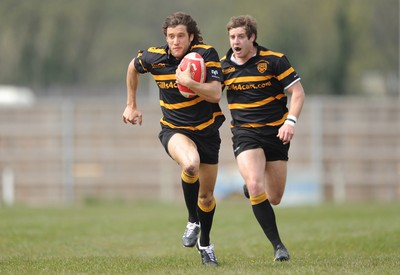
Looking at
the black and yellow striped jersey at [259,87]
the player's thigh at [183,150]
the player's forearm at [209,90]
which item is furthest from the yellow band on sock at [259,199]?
the player's forearm at [209,90]

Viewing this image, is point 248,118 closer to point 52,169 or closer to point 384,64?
point 52,169

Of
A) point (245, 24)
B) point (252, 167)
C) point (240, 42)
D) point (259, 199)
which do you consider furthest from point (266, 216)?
point (245, 24)

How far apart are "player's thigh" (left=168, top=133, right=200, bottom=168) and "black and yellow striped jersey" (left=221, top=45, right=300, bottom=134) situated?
0.82 m

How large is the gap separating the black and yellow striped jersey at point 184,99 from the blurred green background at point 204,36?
1855 inches

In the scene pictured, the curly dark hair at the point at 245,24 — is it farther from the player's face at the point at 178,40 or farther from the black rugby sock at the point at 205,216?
the black rugby sock at the point at 205,216

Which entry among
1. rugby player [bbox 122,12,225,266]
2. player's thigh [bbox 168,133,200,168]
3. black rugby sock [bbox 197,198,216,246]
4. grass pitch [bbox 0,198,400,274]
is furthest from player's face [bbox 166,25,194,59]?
grass pitch [bbox 0,198,400,274]

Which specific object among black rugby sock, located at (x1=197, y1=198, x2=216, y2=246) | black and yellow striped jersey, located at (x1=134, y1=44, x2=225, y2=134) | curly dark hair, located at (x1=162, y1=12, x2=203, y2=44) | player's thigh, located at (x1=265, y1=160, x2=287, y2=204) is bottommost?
black rugby sock, located at (x1=197, y1=198, x2=216, y2=246)

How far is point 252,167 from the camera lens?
1078 centimetres

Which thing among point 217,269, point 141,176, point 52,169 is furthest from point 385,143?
point 217,269

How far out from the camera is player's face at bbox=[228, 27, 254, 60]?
35.9ft

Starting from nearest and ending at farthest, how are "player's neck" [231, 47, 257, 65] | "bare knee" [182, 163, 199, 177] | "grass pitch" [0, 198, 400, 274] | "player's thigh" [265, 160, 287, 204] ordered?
Answer: 1. "grass pitch" [0, 198, 400, 274]
2. "bare knee" [182, 163, 199, 177]
3. "player's neck" [231, 47, 257, 65]
4. "player's thigh" [265, 160, 287, 204]

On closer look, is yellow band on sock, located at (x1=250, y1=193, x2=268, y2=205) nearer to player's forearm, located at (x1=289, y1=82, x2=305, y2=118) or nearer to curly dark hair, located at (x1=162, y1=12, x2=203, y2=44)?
player's forearm, located at (x1=289, y1=82, x2=305, y2=118)

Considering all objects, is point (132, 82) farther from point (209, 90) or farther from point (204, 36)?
point (204, 36)

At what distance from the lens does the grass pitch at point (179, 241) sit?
398 inches
